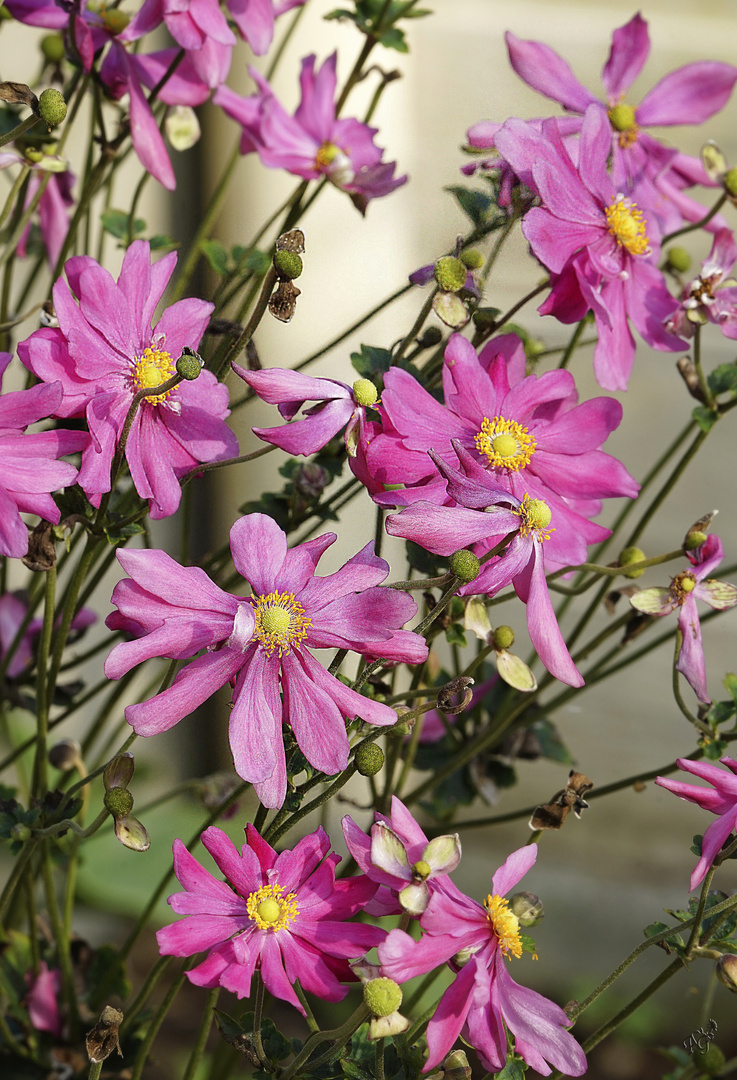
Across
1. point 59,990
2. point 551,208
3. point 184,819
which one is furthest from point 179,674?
point 184,819

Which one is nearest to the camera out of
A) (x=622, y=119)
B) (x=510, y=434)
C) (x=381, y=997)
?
(x=381, y=997)

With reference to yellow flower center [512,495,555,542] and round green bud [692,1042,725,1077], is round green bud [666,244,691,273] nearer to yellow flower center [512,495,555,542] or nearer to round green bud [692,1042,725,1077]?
yellow flower center [512,495,555,542]

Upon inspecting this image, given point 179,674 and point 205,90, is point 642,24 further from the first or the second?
point 179,674

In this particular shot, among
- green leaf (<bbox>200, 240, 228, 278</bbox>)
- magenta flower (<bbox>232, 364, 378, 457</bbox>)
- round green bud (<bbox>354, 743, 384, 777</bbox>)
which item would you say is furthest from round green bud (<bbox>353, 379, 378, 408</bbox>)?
green leaf (<bbox>200, 240, 228, 278</bbox>)

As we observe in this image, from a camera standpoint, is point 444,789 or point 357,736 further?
point 444,789

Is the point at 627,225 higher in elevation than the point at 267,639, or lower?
higher

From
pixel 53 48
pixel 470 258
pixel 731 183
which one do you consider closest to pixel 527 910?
pixel 470 258

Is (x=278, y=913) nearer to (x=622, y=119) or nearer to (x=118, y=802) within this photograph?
(x=118, y=802)
